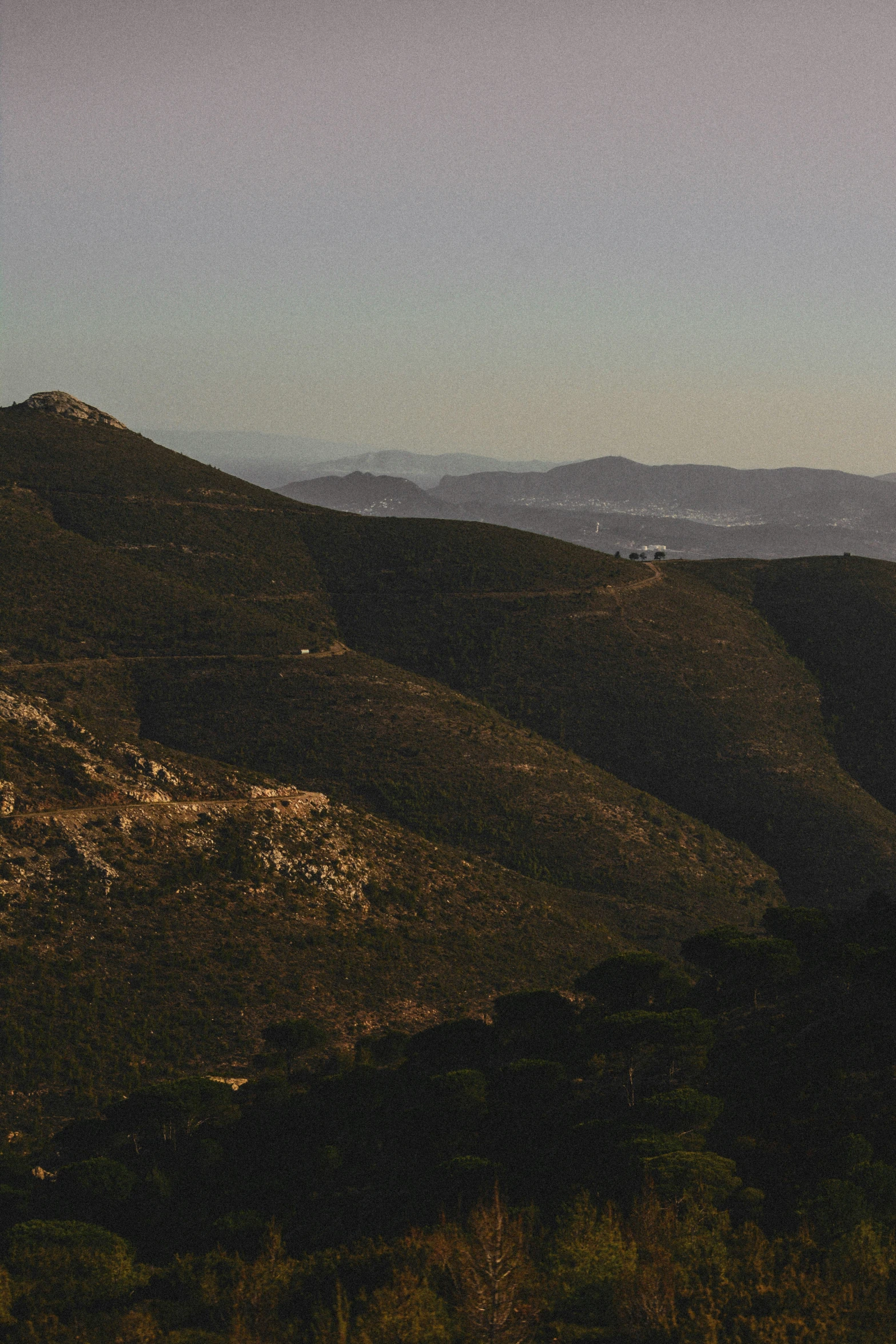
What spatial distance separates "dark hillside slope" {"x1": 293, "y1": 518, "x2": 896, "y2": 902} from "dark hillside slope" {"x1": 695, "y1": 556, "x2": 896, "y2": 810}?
286cm

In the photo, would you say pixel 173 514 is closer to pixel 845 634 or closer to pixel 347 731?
pixel 347 731

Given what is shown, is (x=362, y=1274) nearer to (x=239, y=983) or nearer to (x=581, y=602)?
(x=239, y=983)

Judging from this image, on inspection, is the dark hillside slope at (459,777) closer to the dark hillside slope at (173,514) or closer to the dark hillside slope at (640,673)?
the dark hillside slope at (640,673)

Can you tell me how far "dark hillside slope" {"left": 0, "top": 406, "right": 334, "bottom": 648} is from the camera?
12106cm

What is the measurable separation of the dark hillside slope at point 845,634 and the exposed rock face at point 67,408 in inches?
3612

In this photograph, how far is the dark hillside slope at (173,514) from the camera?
12106cm

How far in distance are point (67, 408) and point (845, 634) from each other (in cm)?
11324

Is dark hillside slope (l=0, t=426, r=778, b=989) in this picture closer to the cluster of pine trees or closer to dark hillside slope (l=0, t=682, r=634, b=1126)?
dark hillside slope (l=0, t=682, r=634, b=1126)

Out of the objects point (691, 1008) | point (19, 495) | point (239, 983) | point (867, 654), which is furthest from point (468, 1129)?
point (19, 495)

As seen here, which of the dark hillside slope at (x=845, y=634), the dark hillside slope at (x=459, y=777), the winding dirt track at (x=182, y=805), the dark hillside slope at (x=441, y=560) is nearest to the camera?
the winding dirt track at (x=182, y=805)

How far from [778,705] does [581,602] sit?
25.3 meters

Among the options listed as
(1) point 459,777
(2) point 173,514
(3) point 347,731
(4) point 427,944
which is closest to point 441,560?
(2) point 173,514

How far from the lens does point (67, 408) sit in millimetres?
162000

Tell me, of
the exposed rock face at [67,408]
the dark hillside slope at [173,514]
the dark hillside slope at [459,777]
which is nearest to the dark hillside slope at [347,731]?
the dark hillside slope at [459,777]
